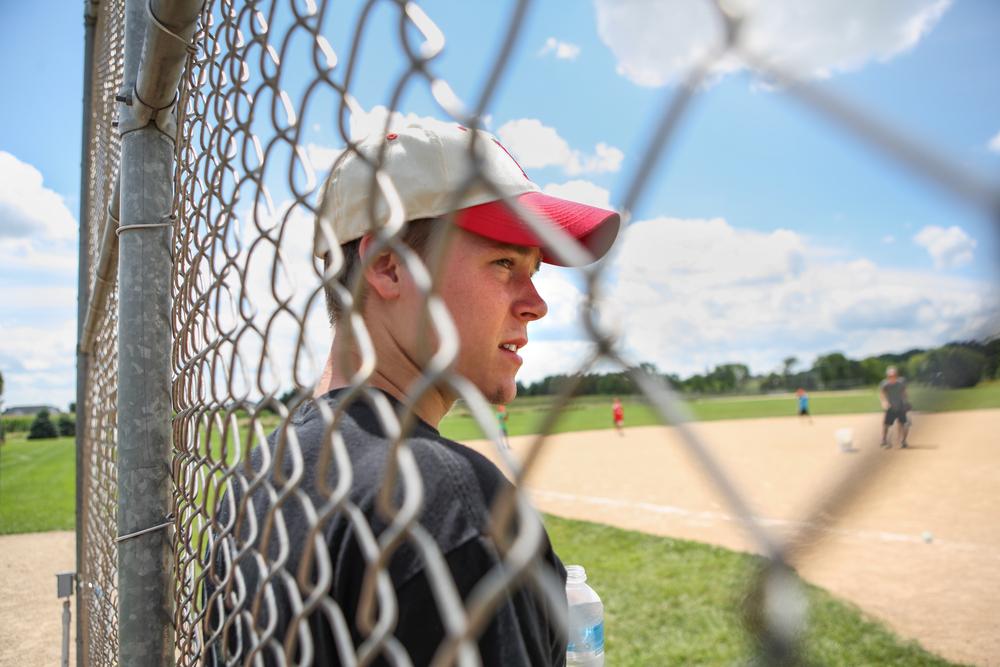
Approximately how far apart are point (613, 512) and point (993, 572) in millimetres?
5470

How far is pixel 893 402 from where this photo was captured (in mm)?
277

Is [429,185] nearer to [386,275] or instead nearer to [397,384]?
[386,275]

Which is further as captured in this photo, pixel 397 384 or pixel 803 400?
pixel 397 384

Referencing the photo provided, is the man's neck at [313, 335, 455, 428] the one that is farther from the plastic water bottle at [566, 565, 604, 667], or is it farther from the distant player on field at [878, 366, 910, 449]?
the distant player on field at [878, 366, 910, 449]

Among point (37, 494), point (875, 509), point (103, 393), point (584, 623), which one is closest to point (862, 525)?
point (875, 509)

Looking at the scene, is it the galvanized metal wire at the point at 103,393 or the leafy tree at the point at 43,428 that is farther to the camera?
the leafy tree at the point at 43,428

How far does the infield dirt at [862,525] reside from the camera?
0.94 ft

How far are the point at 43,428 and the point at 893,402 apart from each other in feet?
193

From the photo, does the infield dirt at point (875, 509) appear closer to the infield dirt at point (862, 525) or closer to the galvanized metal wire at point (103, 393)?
the infield dirt at point (862, 525)

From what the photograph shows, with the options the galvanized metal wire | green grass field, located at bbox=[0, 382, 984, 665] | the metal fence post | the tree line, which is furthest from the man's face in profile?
the galvanized metal wire

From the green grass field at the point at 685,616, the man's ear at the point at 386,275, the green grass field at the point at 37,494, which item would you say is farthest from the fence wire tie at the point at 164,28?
the green grass field at the point at 37,494

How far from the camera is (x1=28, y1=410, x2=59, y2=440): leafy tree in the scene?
4938cm

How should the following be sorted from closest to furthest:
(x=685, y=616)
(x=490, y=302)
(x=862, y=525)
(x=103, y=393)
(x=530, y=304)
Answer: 1. (x=862, y=525)
2. (x=490, y=302)
3. (x=530, y=304)
4. (x=103, y=393)
5. (x=685, y=616)

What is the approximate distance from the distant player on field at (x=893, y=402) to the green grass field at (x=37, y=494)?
46.0 ft
